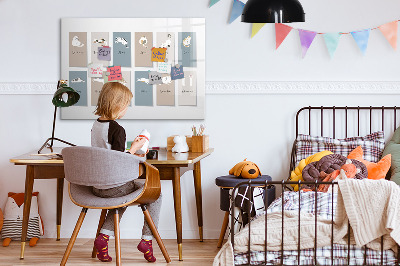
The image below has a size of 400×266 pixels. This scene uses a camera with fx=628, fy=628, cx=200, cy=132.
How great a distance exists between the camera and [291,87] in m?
4.41

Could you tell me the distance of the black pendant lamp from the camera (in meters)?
3.17

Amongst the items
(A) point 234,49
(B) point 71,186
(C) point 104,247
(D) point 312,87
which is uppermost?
(A) point 234,49

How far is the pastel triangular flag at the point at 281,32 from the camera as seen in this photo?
439 centimetres

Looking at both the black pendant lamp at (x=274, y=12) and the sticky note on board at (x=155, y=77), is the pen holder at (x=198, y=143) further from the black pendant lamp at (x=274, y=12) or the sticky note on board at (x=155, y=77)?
the black pendant lamp at (x=274, y=12)

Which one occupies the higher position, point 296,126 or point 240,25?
point 240,25

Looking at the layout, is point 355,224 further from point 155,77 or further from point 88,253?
point 155,77

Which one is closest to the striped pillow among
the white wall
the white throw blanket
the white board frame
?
the white wall

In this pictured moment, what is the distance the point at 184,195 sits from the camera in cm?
448

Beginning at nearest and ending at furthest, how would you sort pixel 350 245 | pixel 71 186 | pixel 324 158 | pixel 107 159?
pixel 350 245 → pixel 107 159 → pixel 71 186 → pixel 324 158

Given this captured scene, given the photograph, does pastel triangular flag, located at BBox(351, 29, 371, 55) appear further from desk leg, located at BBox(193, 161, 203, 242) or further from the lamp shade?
the lamp shade

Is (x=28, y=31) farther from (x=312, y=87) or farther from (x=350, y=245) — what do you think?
(x=350, y=245)

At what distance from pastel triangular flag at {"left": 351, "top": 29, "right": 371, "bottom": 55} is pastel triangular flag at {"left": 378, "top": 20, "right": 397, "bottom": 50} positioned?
10cm

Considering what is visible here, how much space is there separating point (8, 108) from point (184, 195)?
55.6 inches

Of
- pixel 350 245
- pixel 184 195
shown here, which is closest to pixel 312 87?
pixel 184 195
